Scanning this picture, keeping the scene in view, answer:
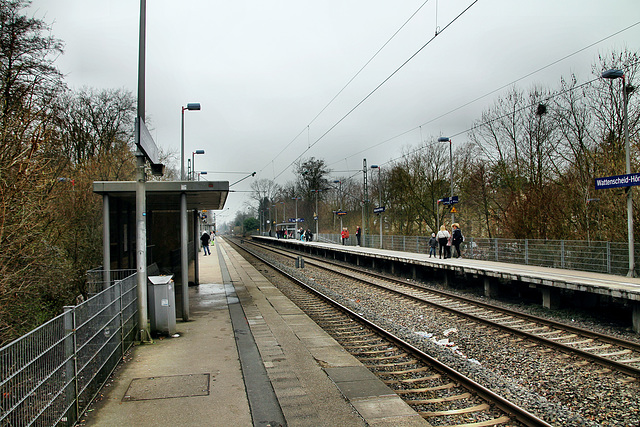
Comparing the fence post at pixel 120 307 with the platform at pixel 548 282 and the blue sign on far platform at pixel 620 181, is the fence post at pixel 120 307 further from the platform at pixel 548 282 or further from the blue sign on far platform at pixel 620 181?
the blue sign on far platform at pixel 620 181

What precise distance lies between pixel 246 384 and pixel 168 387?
94cm

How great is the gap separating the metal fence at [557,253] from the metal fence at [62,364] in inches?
534

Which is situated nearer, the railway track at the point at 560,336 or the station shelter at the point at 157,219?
the railway track at the point at 560,336

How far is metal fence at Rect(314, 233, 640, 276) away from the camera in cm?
1400

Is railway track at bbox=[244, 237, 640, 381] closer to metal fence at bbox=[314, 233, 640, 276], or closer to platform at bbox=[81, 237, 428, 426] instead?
platform at bbox=[81, 237, 428, 426]

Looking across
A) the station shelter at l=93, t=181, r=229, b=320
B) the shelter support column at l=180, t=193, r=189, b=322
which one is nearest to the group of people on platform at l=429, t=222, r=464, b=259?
the station shelter at l=93, t=181, r=229, b=320

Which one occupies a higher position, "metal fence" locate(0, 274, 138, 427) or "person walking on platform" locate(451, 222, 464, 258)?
"person walking on platform" locate(451, 222, 464, 258)

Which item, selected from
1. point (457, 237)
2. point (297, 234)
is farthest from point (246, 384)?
point (297, 234)

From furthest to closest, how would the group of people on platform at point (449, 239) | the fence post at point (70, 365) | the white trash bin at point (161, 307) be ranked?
the group of people on platform at point (449, 239) < the white trash bin at point (161, 307) < the fence post at point (70, 365)

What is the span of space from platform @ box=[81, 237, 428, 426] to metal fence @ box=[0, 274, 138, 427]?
1.05 feet

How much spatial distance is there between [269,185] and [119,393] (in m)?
95.2

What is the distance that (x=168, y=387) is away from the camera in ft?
19.0

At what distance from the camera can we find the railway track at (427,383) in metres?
5.16

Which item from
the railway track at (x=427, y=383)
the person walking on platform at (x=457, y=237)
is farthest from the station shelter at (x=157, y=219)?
the person walking on platform at (x=457, y=237)
